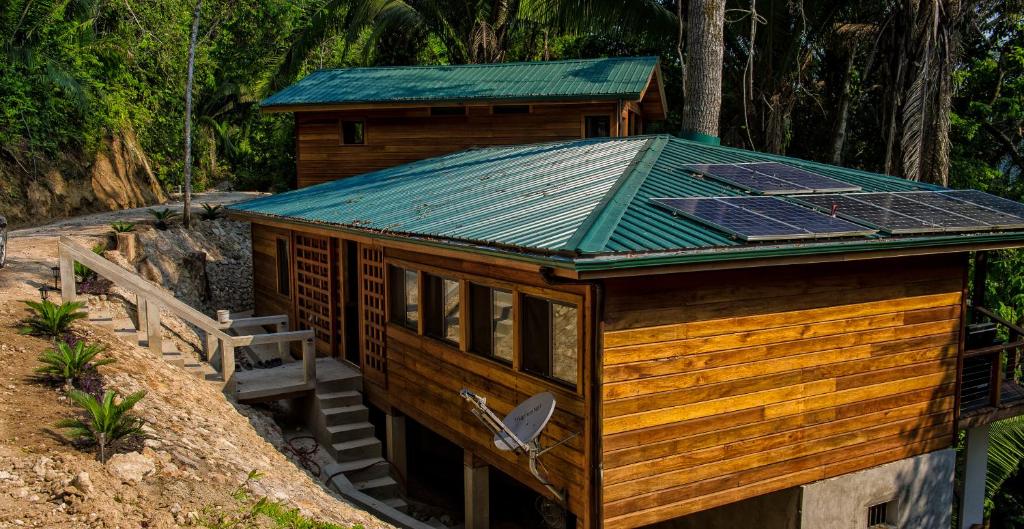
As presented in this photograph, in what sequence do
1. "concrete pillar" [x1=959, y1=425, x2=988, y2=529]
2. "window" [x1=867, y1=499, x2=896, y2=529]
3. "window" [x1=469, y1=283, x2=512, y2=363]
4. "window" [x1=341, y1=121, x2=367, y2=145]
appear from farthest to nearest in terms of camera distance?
"window" [x1=341, y1=121, x2=367, y2=145]
"concrete pillar" [x1=959, y1=425, x2=988, y2=529]
"window" [x1=867, y1=499, x2=896, y2=529]
"window" [x1=469, y1=283, x2=512, y2=363]

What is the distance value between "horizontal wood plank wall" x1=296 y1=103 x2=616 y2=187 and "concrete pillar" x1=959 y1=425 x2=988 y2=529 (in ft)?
31.4

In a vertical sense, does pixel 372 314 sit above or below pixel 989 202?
below

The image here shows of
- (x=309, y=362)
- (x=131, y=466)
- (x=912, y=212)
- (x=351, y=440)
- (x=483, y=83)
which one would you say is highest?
(x=483, y=83)

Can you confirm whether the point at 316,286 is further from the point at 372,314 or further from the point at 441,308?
the point at 441,308

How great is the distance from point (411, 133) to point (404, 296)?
7.81m

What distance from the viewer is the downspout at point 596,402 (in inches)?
277

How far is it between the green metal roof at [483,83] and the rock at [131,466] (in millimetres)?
11935

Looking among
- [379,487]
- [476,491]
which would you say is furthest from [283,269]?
[476,491]

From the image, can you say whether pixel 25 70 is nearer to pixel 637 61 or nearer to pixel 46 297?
pixel 46 297

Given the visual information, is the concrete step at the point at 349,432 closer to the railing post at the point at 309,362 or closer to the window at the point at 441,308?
the railing post at the point at 309,362

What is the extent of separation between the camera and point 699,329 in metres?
7.65

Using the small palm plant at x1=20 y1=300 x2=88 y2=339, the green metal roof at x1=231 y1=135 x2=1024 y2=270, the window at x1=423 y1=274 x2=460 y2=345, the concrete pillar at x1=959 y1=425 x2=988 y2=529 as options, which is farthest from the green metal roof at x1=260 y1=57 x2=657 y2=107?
the small palm plant at x1=20 y1=300 x2=88 y2=339

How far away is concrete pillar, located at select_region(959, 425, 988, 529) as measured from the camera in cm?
1145

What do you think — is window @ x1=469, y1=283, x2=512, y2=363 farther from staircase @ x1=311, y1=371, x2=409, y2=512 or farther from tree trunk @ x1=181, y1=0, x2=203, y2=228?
tree trunk @ x1=181, y1=0, x2=203, y2=228
